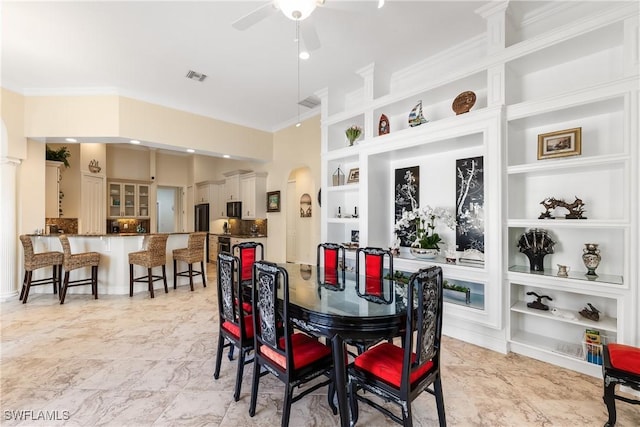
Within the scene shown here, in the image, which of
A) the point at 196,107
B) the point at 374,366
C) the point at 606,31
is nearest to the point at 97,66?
the point at 196,107

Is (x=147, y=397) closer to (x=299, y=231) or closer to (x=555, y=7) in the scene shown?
(x=555, y=7)

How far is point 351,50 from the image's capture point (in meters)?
3.51

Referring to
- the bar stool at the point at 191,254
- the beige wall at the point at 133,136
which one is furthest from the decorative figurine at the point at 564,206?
the bar stool at the point at 191,254

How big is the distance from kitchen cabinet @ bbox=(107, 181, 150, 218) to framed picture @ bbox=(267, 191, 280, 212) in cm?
398

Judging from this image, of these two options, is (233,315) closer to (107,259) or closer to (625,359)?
(625,359)

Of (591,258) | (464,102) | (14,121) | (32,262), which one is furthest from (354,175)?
(14,121)

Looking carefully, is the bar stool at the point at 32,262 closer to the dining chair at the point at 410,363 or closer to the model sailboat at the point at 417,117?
the dining chair at the point at 410,363

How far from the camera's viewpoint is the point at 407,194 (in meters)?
4.06

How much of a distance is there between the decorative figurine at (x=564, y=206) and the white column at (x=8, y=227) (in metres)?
7.11

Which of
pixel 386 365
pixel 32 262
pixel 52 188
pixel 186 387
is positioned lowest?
pixel 186 387

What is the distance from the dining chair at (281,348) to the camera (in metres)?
→ 1.79

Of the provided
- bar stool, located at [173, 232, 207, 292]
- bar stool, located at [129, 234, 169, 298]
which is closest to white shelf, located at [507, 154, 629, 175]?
bar stool, located at [173, 232, 207, 292]

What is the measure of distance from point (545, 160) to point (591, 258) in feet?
3.14

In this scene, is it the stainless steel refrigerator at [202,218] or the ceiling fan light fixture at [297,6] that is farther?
the stainless steel refrigerator at [202,218]
